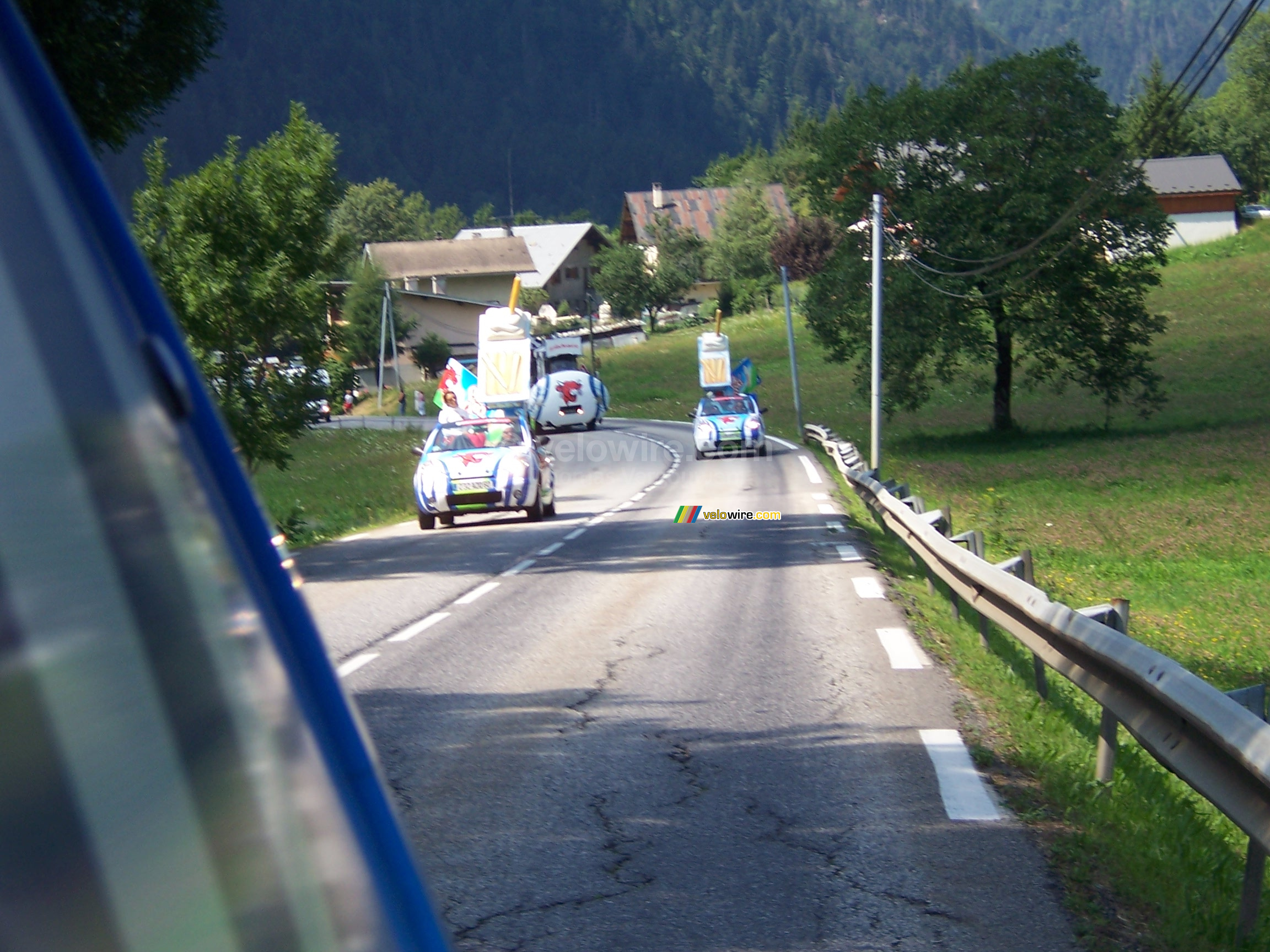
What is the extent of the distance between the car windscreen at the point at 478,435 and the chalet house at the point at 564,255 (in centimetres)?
8460

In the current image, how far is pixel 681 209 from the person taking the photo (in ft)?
405

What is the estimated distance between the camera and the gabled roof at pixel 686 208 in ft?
385

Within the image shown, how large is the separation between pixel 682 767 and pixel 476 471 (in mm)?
13694

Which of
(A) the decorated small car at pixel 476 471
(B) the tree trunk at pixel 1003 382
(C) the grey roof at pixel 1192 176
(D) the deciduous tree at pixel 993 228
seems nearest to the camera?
(A) the decorated small car at pixel 476 471

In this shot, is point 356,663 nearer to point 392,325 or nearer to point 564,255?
point 392,325

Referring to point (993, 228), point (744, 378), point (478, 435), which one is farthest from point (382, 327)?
point (478, 435)

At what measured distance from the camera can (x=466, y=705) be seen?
23.5 feet

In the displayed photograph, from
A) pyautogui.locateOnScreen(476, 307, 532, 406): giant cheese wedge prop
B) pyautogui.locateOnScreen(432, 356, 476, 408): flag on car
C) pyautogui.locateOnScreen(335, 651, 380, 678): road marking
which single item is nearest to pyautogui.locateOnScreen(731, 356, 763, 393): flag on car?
pyautogui.locateOnScreen(432, 356, 476, 408): flag on car

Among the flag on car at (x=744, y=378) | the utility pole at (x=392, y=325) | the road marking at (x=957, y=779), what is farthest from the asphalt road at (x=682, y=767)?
the utility pole at (x=392, y=325)

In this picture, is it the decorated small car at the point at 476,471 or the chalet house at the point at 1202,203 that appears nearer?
the decorated small car at the point at 476,471

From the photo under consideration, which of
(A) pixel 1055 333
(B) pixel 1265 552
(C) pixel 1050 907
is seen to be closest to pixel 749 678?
(C) pixel 1050 907

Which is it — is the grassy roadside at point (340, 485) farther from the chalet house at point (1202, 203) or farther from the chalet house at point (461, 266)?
the chalet house at point (1202, 203)

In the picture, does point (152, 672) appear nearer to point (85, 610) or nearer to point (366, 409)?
point (85, 610)

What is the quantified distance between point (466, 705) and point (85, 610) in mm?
6093
